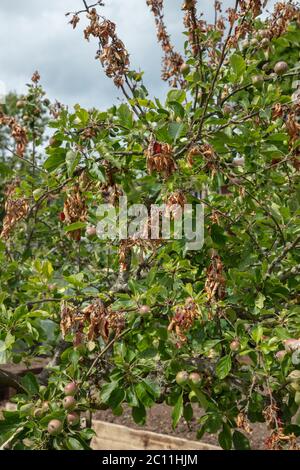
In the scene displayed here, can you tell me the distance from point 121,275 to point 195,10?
113cm

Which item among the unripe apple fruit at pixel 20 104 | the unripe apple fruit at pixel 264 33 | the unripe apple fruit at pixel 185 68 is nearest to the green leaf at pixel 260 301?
the unripe apple fruit at pixel 185 68

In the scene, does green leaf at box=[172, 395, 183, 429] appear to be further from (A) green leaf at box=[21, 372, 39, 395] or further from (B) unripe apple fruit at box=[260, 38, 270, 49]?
(B) unripe apple fruit at box=[260, 38, 270, 49]

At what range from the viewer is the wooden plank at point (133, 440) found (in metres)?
4.04

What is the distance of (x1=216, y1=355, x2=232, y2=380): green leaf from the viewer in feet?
5.72

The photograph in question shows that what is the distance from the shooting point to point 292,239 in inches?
84.3

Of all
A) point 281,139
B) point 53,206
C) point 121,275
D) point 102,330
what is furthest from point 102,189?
point 53,206

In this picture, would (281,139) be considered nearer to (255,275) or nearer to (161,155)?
(255,275)

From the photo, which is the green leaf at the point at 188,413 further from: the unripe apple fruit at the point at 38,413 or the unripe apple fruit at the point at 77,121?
the unripe apple fruit at the point at 77,121

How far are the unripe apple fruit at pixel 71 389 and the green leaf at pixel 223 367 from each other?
502 millimetres

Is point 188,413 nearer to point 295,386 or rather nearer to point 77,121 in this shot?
point 295,386

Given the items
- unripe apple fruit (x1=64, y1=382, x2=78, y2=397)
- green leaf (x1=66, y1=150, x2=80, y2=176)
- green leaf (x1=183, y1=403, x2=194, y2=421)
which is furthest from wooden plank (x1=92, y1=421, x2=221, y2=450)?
green leaf (x1=66, y1=150, x2=80, y2=176)

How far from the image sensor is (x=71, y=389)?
1.73 metres

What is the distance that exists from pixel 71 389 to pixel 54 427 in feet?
0.46

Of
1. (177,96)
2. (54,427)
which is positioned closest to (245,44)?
(177,96)
